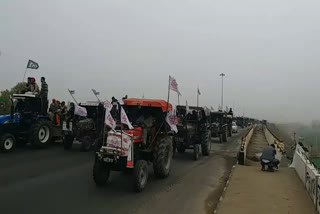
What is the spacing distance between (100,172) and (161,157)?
6.96 ft

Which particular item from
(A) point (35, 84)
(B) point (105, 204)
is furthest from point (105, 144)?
(A) point (35, 84)

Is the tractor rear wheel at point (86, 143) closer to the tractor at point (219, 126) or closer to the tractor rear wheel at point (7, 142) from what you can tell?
the tractor rear wheel at point (7, 142)

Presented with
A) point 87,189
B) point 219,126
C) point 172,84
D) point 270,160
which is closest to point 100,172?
point 87,189

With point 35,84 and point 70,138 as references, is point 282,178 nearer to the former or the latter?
point 70,138

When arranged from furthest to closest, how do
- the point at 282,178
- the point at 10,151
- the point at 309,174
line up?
1. the point at 10,151
2. the point at 282,178
3. the point at 309,174

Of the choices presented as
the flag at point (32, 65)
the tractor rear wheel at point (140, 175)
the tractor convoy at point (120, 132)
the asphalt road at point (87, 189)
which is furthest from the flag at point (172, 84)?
the flag at point (32, 65)

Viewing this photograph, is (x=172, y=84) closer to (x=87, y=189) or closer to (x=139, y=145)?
(x=139, y=145)

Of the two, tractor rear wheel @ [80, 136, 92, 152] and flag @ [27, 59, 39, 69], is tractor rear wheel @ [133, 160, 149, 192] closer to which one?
tractor rear wheel @ [80, 136, 92, 152]

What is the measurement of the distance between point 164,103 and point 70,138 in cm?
761

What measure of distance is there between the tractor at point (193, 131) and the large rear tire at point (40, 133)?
6.28 m

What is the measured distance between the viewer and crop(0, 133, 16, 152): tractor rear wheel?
14109mm

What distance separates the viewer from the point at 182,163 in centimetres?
1514

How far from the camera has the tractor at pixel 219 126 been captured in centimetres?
2820

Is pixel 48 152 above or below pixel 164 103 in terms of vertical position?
below
